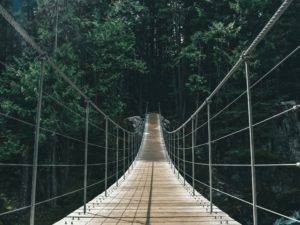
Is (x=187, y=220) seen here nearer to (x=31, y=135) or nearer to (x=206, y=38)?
(x=31, y=135)

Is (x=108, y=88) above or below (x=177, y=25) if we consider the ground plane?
below

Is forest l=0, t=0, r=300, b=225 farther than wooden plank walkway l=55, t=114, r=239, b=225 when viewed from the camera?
Yes

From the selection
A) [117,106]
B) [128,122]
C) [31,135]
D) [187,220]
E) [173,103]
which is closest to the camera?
[187,220]

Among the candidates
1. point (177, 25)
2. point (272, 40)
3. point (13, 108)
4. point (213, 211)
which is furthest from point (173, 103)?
point (213, 211)

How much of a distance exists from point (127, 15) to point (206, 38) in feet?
22.0

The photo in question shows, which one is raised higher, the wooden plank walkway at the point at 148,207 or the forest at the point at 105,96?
the forest at the point at 105,96

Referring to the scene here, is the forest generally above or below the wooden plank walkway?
above

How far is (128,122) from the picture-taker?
21.1 meters

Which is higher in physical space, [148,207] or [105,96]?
[105,96]

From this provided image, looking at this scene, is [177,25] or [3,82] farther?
[177,25]

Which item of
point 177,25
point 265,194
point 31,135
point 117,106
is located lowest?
point 265,194

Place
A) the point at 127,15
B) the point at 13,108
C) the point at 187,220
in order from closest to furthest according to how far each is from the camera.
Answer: the point at 187,220 < the point at 13,108 < the point at 127,15

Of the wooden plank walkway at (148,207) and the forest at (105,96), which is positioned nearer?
the wooden plank walkway at (148,207)

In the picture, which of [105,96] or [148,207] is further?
[105,96]
